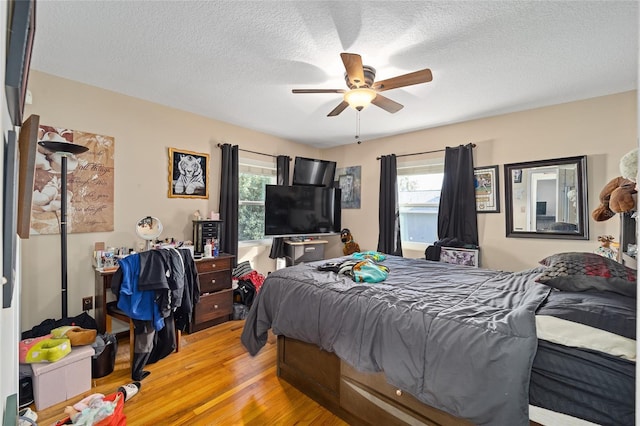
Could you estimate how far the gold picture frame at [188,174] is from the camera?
11.0 feet

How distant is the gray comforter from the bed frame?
13 cm

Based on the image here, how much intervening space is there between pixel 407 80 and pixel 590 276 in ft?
Answer: 5.37

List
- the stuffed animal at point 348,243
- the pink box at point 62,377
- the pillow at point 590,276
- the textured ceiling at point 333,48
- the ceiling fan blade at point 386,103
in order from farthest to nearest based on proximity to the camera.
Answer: the stuffed animal at point 348,243 → the ceiling fan blade at point 386,103 → the pink box at point 62,377 → the textured ceiling at point 333,48 → the pillow at point 590,276

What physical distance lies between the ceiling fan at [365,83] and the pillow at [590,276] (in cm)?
148

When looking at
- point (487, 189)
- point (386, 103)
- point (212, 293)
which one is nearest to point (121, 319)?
point (212, 293)

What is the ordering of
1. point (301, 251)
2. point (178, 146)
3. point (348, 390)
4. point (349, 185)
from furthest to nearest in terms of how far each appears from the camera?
point (349, 185) < point (301, 251) < point (178, 146) < point (348, 390)

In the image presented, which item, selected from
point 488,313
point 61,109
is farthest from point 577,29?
point 61,109

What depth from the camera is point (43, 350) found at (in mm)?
1895

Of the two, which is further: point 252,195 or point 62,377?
point 252,195

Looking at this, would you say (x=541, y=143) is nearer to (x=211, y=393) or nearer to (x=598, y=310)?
(x=598, y=310)

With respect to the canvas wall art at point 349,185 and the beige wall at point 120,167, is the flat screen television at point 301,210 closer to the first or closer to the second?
the canvas wall art at point 349,185

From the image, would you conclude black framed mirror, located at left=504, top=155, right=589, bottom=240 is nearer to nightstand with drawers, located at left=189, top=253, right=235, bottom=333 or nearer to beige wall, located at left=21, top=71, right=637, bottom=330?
beige wall, located at left=21, top=71, right=637, bottom=330

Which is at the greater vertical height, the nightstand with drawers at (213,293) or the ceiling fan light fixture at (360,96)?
the ceiling fan light fixture at (360,96)

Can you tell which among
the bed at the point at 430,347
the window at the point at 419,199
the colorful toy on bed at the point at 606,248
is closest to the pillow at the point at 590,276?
the bed at the point at 430,347
